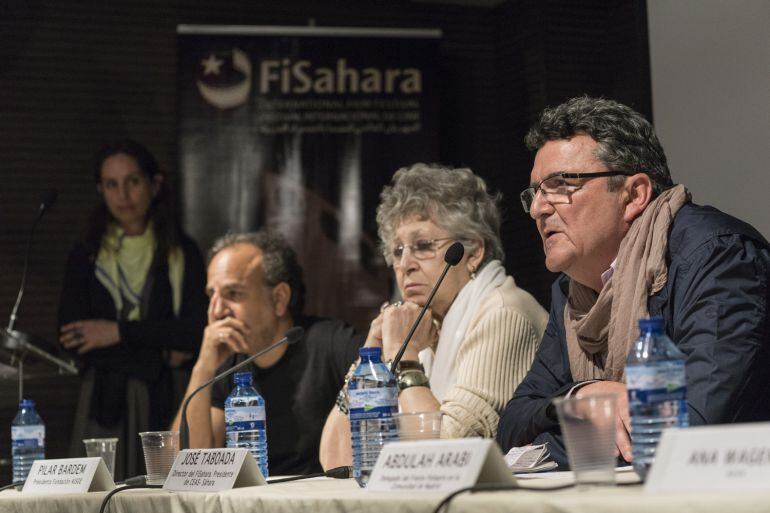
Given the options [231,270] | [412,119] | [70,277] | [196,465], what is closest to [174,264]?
[70,277]

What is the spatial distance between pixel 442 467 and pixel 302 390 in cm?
225

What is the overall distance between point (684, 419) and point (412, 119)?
3284mm

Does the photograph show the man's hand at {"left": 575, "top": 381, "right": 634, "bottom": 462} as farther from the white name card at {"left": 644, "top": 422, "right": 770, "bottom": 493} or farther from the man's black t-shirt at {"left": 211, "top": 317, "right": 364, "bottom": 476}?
the man's black t-shirt at {"left": 211, "top": 317, "right": 364, "bottom": 476}

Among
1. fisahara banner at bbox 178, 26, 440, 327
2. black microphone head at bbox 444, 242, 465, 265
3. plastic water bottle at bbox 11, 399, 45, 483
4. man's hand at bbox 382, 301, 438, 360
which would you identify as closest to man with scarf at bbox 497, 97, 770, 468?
black microphone head at bbox 444, 242, 465, 265

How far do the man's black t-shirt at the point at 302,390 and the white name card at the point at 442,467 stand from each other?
6.80ft

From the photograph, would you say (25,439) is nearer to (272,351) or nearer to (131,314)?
(272,351)

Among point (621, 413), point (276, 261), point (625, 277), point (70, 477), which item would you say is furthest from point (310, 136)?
point (621, 413)

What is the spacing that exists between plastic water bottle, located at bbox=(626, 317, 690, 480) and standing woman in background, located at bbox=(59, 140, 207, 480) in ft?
10.9

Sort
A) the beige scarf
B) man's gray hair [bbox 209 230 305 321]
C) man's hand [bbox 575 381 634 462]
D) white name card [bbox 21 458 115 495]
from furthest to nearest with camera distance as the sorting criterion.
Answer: man's gray hair [bbox 209 230 305 321] → the beige scarf → white name card [bbox 21 458 115 495] → man's hand [bbox 575 381 634 462]

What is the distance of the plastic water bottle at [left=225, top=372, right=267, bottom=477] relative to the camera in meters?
2.16

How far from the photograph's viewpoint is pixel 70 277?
15.1ft

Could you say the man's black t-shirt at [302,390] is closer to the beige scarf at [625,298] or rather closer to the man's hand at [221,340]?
the man's hand at [221,340]

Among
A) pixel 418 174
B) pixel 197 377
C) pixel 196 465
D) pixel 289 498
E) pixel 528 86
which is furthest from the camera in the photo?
pixel 528 86

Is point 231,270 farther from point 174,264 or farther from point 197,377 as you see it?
point 174,264
